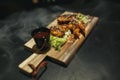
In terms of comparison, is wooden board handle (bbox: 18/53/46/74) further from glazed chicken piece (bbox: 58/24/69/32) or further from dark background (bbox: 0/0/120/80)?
glazed chicken piece (bbox: 58/24/69/32)

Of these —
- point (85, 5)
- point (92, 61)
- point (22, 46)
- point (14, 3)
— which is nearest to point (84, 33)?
point (92, 61)

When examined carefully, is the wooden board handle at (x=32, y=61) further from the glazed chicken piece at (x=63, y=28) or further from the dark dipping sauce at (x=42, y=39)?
the glazed chicken piece at (x=63, y=28)

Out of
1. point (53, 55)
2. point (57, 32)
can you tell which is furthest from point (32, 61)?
point (57, 32)

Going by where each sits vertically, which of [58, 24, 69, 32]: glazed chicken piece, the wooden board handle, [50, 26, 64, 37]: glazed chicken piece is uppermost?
[50, 26, 64, 37]: glazed chicken piece

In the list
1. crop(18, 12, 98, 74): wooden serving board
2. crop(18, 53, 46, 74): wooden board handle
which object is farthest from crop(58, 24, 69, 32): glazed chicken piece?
crop(18, 53, 46, 74): wooden board handle

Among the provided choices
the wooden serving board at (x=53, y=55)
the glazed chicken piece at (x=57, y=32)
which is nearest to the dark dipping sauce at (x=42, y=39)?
the wooden serving board at (x=53, y=55)

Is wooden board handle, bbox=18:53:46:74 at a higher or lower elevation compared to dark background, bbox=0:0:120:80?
higher
